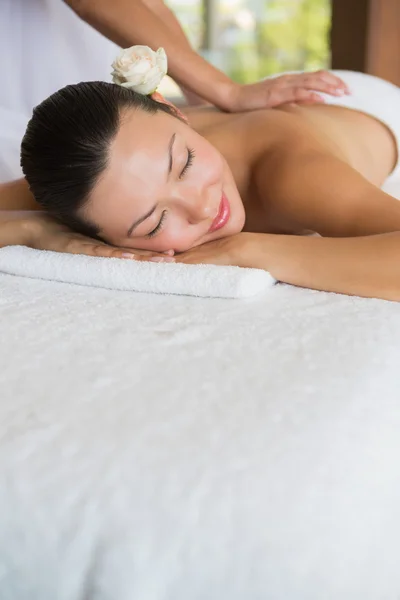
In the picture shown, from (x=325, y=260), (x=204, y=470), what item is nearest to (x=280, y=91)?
(x=325, y=260)

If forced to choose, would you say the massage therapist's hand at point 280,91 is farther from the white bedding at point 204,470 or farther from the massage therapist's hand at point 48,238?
the white bedding at point 204,470

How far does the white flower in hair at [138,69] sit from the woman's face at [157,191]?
0.13 meters

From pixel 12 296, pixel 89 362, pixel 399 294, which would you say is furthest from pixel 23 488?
pixel 399 294

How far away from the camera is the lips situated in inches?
51.9

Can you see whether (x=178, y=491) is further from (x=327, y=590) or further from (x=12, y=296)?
(x=12, y=296)

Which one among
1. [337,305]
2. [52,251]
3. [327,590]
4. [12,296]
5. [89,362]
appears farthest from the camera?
[52,251]

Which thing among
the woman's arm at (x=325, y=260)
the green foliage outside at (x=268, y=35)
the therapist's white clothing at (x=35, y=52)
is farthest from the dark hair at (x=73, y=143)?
the green foliage outside at (x=268, y=35)

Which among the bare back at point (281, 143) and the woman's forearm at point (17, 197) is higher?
the bare back at point (281, 143)

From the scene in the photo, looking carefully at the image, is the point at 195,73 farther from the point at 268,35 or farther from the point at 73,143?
the point at 268,35

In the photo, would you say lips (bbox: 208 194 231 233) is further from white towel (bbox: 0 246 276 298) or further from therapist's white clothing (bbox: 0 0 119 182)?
therapist's white clothing (bbox: 0 0 119 182)

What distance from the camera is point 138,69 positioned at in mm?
1417

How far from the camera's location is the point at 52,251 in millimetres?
1295

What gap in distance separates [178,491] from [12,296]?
585mm

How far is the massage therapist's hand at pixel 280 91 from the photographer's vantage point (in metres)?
1.74
